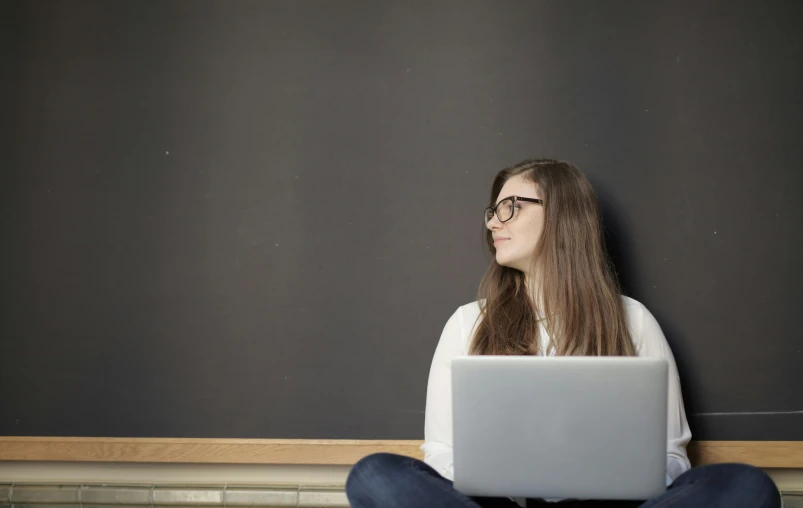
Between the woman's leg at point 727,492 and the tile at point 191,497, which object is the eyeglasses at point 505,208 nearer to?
the woman's leg at point 727,492

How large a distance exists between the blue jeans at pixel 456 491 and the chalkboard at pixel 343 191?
2.19 ft

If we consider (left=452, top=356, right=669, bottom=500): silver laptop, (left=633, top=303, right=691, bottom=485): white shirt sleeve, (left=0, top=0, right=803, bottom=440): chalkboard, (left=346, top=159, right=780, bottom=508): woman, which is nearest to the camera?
(left=452, top=356, right=669, bottom=500): silver laptop

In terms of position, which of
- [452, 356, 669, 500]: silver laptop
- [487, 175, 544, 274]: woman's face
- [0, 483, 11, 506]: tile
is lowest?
[0, 483, 11, 506]: tile

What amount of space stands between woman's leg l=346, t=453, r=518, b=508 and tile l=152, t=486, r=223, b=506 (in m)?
0.88

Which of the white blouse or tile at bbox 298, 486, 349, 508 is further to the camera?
tile at bbox 298, 486, 349, 508

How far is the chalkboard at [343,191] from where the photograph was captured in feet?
6.87

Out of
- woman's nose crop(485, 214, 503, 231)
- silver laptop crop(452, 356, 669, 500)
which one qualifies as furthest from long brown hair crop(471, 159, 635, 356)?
silver laptop crop(452, 356, 669, 500)

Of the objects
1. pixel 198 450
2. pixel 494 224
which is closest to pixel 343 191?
pixel 494 224

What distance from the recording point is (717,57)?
213 cm

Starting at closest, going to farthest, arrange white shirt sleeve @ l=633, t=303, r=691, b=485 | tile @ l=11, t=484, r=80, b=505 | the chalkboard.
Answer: white shirt sleeve @ l=633, t=303, r=691, b=485 < the chalkboard < tile @ l=11, t=484, r=80, b=505

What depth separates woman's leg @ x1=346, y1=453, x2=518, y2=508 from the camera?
4.58ft

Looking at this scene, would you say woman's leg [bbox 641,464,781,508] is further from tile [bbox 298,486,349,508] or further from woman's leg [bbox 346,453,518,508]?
tile [bbox 298,486,349,508]

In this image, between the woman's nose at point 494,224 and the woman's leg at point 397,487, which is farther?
the woman's nose at point 494,224

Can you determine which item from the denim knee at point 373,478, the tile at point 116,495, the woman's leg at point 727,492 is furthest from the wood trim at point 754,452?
the tile at point 116,495
